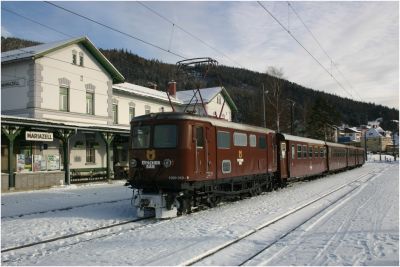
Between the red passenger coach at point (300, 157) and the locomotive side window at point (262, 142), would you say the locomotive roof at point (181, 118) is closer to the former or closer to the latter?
the locomotive side window at point (262, 142)

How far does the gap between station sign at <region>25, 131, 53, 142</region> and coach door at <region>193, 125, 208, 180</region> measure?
11.8 m

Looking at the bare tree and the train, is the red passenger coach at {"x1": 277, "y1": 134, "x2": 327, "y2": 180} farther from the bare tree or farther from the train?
the bare tree

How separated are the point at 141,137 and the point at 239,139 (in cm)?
384

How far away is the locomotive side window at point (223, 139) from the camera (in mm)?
13248

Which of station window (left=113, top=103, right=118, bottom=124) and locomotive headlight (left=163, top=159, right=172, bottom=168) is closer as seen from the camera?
locomotive headlight (left=163, top=159, right=172, bottom=168)

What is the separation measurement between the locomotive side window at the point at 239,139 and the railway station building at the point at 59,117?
608cm

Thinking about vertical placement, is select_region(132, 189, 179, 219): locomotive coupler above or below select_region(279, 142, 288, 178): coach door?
below

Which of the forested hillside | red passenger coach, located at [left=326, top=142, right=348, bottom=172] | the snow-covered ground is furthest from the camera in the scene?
the forested hillside

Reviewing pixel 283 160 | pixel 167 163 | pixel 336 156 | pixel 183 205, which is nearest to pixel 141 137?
pixel 167 163

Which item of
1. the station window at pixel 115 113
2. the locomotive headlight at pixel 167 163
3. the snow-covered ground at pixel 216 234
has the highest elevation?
the station window at pixel 115 113

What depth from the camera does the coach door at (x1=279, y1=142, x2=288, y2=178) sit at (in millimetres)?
19828

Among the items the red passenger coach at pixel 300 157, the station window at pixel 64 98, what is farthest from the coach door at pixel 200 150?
the station window at pixel 64 98

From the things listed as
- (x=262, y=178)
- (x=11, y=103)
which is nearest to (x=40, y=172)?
(x=11, y=103)

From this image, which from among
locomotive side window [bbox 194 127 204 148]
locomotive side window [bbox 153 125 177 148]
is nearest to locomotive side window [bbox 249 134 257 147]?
locomotive side window [bbox 194 127 204 148]
